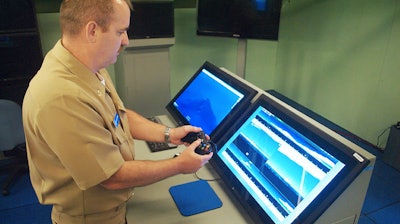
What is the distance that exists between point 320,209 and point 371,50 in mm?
2551

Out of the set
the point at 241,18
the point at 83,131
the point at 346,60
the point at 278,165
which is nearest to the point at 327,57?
the point at 346,60

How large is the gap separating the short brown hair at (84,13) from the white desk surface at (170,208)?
0.67 metres

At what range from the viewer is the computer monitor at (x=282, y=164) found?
0.89m

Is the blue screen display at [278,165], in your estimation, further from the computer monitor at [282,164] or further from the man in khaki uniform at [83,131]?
the man in khaki uniform at [83,131]

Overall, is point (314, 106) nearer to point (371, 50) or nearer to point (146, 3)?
point (371, 50)

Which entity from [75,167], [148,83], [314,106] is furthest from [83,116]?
[314,106]

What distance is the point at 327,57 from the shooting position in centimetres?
345

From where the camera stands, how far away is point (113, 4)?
38.8 inches

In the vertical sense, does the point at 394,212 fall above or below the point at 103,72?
below

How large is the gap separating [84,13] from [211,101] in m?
0.76

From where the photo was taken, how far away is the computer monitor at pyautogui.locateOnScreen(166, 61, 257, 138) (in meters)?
1.39

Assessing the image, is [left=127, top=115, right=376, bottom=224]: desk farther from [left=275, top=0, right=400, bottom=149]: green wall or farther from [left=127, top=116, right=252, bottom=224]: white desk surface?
[left=275, top=0, right=400, bottom=149]: green wall

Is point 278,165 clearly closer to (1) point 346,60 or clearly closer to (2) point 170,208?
(2) point 170,208

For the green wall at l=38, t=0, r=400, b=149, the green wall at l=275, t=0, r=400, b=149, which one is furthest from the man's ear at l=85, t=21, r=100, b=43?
the green wall at l=275, t=0, r=400, b=149
